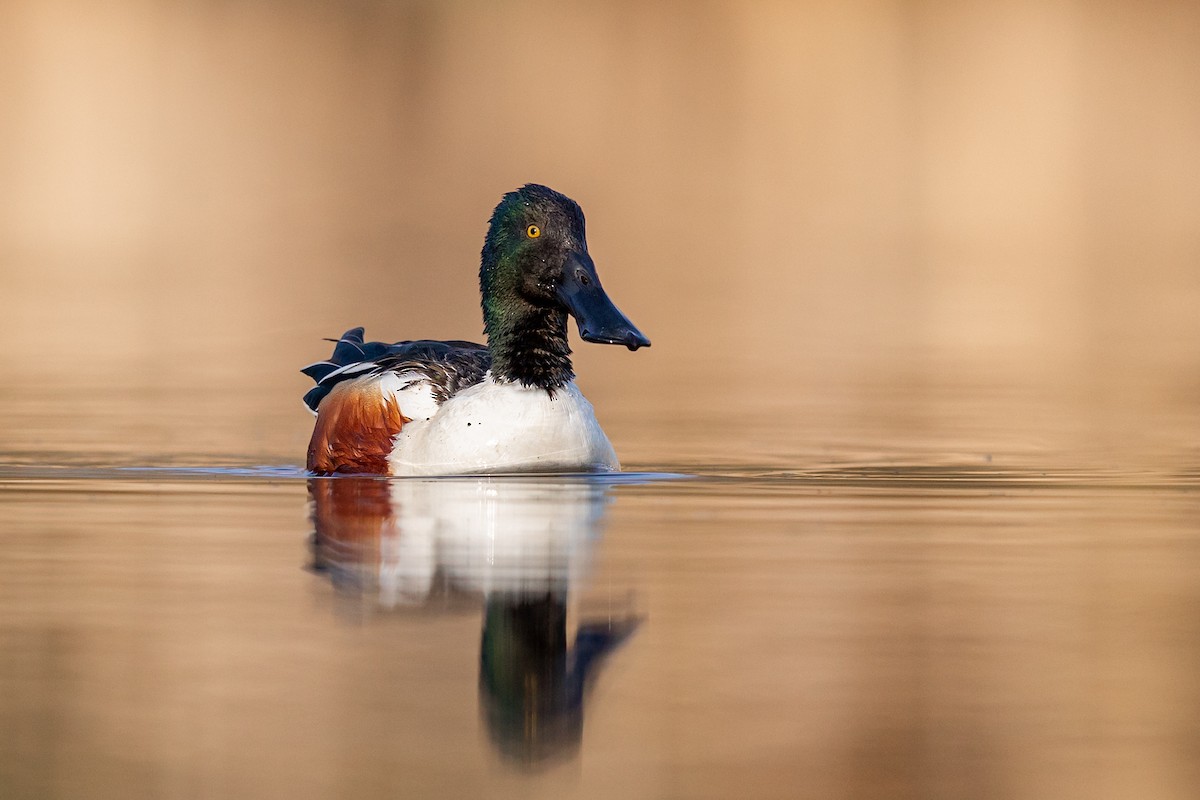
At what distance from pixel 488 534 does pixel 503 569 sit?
2.71 feet

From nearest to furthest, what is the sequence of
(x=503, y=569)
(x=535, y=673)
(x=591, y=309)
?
(x=535, y=673)
(x=503, y=569)
(x=591, y=309)

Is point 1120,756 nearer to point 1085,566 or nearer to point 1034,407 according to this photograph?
point 1085,566

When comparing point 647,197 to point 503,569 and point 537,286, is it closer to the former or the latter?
point 537,286

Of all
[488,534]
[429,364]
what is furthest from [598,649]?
[429,364]

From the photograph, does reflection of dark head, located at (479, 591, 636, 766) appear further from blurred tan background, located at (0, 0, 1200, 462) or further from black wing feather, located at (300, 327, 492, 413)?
blurred tan background, located at (0, 0, 1200, 462)

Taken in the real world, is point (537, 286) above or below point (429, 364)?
above

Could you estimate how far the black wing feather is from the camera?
981 centimetres

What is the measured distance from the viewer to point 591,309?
370 inches

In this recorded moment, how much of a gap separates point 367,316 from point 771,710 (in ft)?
54.1

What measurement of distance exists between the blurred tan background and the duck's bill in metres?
1.56

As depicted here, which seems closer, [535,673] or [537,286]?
[535,673]

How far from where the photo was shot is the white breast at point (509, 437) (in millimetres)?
9289

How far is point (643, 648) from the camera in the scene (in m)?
5.19

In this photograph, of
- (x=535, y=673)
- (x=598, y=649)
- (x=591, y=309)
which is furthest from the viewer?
(x=591, y=309)
